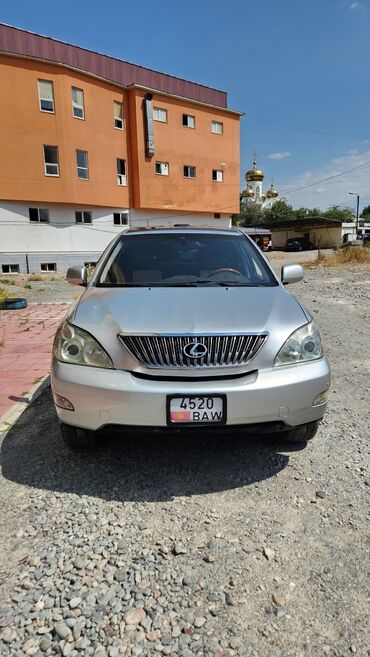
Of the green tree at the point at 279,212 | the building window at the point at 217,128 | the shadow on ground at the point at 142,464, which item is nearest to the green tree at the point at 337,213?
the green tree at the point at 279,212

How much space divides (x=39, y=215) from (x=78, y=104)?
6.37 m

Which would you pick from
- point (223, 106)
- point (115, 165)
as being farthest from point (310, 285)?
point (223, 106)

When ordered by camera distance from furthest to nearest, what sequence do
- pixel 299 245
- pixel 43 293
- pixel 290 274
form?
1. pixel 299 245
2. pixel 43 293
3. pixel 290 274

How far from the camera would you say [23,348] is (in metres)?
5.84

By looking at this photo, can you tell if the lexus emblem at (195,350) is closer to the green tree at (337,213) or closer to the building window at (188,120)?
the building window at (188,120)

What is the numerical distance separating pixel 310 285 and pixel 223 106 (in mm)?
22272

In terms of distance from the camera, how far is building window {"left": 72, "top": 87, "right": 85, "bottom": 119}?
73.0 ft

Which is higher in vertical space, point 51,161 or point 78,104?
point 78,104

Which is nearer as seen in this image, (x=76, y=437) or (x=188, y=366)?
(x=188, y=366)

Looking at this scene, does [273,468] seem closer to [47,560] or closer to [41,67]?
[47,560]

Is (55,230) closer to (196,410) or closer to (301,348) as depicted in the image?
(301,348)

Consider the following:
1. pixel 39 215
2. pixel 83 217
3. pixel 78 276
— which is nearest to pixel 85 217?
pixel 83 217

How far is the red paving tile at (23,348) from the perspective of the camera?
14.0ft

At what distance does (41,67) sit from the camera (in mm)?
20734
